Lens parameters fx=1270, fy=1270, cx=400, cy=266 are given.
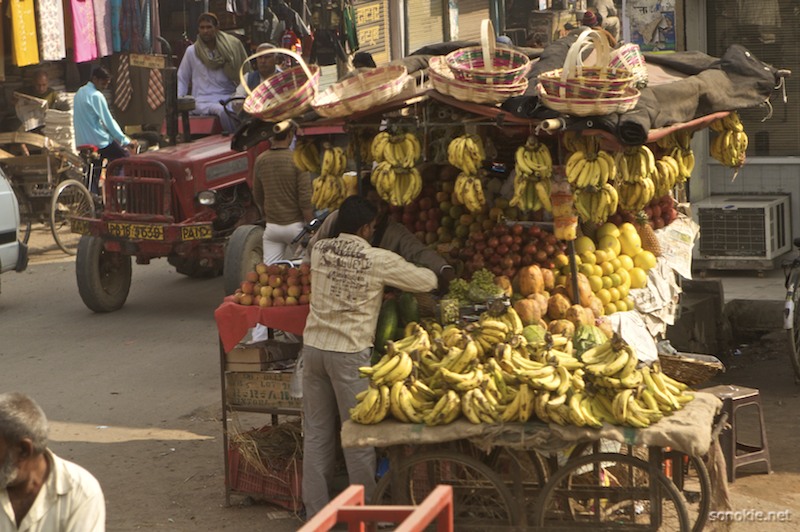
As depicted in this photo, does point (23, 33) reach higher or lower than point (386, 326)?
higher

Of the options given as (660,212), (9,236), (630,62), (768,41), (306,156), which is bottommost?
(9,236)

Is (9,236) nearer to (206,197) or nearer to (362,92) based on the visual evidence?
(206,197)

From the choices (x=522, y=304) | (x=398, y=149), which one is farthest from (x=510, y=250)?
(x=398, y=149)

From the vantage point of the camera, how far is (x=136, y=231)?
41.2 feet

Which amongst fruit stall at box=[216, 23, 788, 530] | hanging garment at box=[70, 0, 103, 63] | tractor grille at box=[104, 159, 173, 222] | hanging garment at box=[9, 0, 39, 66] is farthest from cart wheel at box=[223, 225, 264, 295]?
hanging garment at box=[70, 0, 103, 63]

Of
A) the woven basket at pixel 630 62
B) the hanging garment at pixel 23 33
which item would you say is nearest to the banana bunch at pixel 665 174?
the woven basket at pixel 630 62

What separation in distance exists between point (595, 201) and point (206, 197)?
605cm

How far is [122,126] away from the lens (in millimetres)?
21828

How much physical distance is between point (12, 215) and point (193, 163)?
2.09 metres

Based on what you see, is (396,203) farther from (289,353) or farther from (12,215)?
(12,215)

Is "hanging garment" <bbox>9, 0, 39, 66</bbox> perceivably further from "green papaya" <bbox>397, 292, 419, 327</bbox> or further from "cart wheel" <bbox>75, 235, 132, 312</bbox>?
"green papaya" <bbox>397, 292, 419, 327</bbox>

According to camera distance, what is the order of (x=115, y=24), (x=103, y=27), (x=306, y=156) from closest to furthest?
1. (x=306, y=156)
2. (x=103, y=27)
3. (x=115, y=24)

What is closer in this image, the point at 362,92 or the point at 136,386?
the point at 362,92

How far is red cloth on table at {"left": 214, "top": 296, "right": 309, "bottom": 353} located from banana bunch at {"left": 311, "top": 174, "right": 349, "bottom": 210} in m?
0.76
